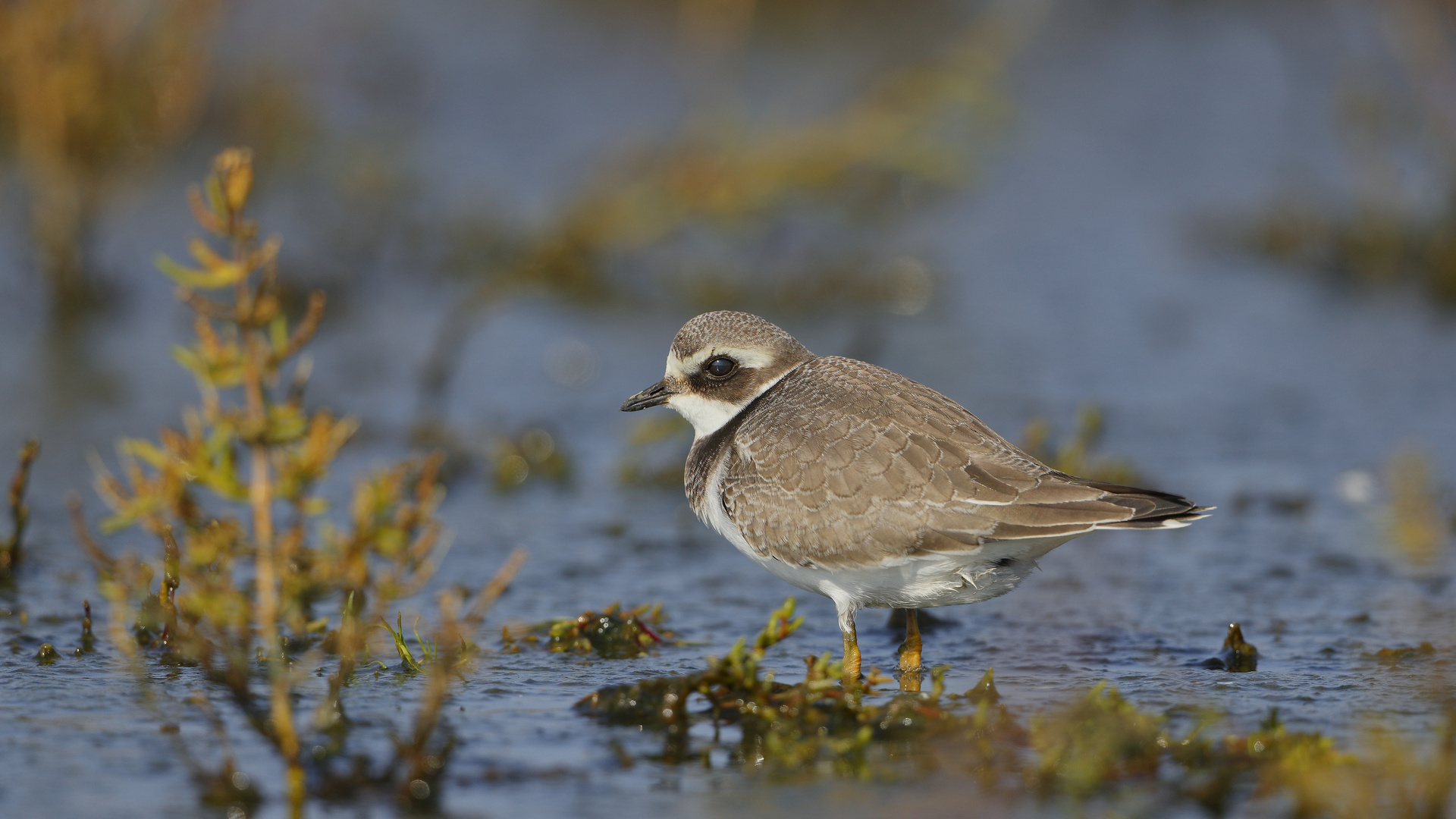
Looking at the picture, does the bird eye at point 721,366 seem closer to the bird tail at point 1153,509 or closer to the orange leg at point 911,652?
the orange leg at point 911,652

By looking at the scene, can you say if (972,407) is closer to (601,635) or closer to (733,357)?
(733,357)

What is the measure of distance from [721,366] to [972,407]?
3810 millimetres

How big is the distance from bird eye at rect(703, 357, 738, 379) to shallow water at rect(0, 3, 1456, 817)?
1114 millimetres

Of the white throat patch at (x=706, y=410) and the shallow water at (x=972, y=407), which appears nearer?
the shallow water at (x=972, y=407)

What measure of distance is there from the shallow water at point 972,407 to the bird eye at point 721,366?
111cm

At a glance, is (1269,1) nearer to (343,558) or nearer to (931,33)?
(931,33)

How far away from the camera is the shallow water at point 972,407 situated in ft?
17.4

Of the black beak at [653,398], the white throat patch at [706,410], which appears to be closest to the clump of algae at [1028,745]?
the white throat patch at [706,410]

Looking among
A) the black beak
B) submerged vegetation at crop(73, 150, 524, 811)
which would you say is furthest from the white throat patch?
submerged vegetation at crop(73, 150, 524, 811)

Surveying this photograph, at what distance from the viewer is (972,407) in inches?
400

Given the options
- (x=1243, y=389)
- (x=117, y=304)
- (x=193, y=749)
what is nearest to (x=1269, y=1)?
(x=1243, y=389)

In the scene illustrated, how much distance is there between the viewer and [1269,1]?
1898cm

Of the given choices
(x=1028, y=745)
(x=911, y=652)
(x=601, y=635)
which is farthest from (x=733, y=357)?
(x=1028, y=745)

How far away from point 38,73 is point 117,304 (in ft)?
6.02
